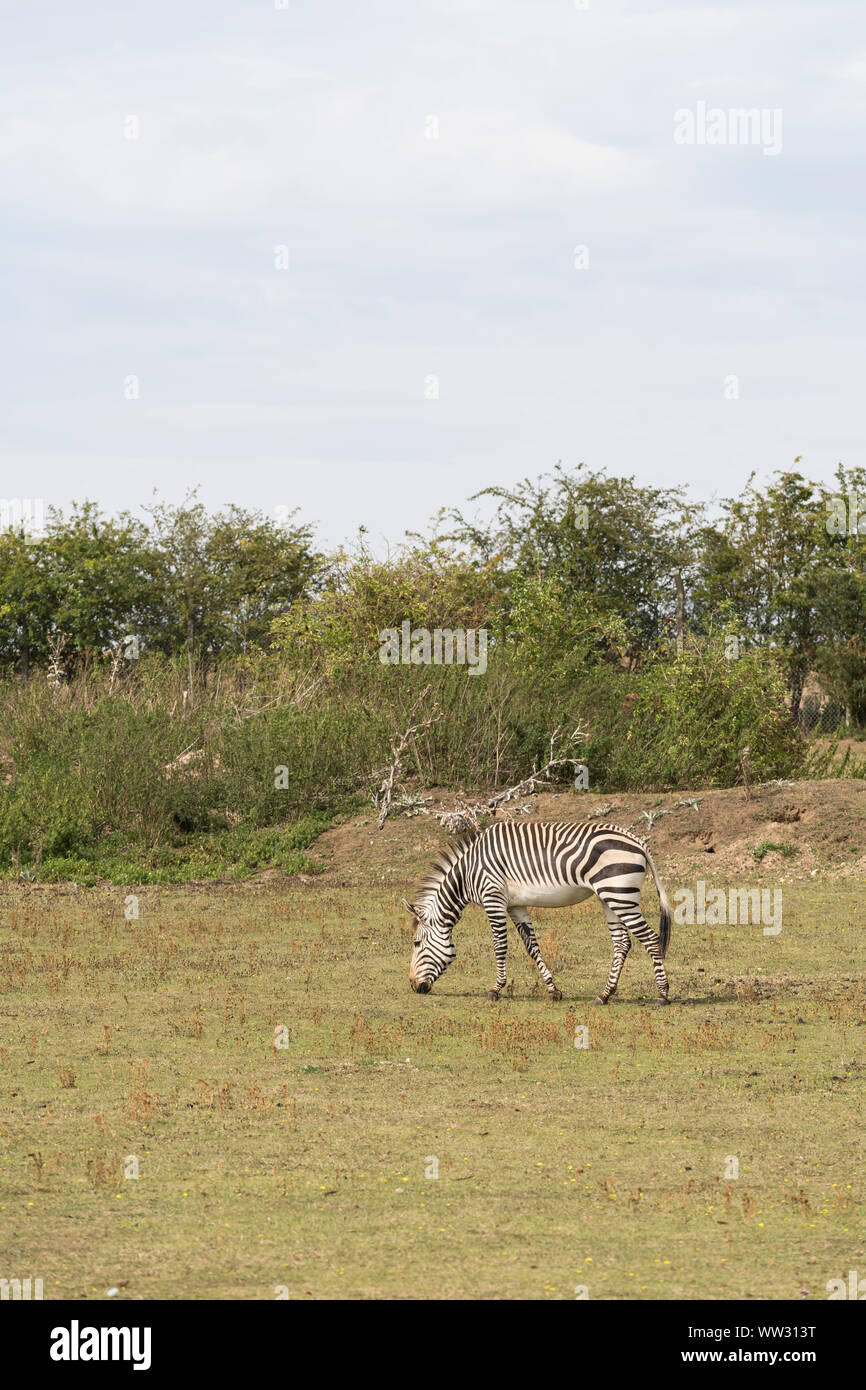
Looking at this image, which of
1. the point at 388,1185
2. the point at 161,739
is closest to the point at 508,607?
the point at 161,739

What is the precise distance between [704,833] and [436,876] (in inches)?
437

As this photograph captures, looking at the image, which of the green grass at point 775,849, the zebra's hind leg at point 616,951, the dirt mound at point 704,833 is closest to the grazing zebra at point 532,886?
the zebra's hind leg at point 616,951

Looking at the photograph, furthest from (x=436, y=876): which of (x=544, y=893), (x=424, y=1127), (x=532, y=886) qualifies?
(x=424, y=1127)

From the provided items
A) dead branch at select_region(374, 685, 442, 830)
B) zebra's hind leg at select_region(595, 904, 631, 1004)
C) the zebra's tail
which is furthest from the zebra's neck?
dead branch at select_region(374, 685, 442, 830)

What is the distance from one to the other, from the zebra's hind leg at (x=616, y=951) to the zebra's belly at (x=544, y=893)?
0.33 meters

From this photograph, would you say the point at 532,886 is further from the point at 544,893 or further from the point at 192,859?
the point at 192,859

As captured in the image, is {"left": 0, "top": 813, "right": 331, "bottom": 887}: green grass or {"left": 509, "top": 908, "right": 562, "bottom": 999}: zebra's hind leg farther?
{"left": 0, "top": 813, "right": 331, "bottom": 887}: green grass

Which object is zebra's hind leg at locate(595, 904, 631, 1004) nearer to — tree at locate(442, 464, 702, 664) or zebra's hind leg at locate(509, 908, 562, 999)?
zebra's hind leg at locate(509, 908, 562, 999)

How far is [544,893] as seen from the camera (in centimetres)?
1425

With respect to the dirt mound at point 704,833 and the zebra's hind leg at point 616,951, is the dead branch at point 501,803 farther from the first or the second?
the zebra's hind leg at point 616,951

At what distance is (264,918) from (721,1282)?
47.3 ft

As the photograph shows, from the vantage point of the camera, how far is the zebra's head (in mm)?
14664

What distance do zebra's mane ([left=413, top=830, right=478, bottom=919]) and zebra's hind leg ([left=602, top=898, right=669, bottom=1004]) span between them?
1624 mm

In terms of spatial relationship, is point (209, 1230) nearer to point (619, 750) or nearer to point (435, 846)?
point (435, 846)
